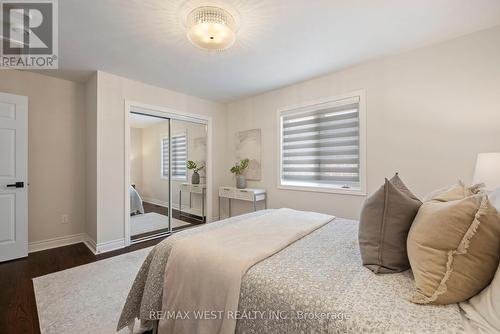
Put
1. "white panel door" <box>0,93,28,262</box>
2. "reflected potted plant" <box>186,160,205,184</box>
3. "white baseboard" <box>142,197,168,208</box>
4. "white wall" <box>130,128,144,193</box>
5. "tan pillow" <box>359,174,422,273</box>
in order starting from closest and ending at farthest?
"tan pillow" <box>359,174,422,273</box> → "white panel door" <box>0,93,28,262</box> → "white wall" <box>130,128,144,193</box> → "white baseboard" <box>142,197,168,208</box> → "reflected potted plant" <box>186,160,205,184</box>

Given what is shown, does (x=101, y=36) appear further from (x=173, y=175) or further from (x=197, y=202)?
(x=197, y=202)

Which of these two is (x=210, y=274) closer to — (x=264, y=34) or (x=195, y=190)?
(x=264, y=34)

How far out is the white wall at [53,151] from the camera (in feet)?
9.94

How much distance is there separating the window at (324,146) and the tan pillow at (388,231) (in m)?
1.93

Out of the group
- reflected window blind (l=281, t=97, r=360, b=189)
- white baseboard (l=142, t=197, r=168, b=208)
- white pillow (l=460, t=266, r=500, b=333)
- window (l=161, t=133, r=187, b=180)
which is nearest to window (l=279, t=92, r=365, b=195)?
reflected window blind (l=281, t=97, r=360, b=189)

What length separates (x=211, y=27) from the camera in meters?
1.84

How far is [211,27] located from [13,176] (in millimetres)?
3052

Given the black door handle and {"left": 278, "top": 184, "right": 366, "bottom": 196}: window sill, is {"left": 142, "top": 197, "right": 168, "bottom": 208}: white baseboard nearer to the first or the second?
the black door handle

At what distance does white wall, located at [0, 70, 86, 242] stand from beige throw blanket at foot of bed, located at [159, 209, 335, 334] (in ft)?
9.82

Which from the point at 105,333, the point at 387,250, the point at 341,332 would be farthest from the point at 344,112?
the point at 105,333

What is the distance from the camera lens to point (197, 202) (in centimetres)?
423

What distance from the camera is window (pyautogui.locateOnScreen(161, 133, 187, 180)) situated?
3754mm

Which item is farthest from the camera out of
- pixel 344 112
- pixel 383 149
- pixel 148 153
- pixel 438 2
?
pixel 148 153

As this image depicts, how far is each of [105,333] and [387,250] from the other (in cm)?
190
